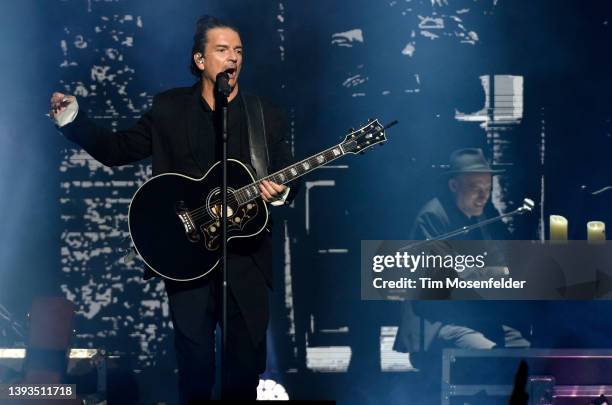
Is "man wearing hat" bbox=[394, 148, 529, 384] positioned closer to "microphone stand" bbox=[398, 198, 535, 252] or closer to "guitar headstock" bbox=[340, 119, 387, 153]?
"microphone stand" bbox=[398, 198, 535, 252]

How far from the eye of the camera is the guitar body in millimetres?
5395

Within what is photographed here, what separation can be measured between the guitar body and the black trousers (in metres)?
0.11

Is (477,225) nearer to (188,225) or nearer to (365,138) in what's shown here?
(365,138)

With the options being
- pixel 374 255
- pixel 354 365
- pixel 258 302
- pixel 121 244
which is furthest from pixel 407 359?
pixel 121 244

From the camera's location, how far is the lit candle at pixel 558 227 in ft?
21.7

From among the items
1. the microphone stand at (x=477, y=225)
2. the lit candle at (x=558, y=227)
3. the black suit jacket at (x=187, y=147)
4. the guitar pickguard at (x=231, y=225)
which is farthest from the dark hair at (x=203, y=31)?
the lit candle at (x=558, y=227)

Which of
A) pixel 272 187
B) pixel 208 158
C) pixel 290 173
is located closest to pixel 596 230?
pixel 290 173

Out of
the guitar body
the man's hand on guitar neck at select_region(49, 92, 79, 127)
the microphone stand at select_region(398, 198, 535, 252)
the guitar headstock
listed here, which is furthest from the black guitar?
the microphone stand at select_region(398, 198, 535, 252)

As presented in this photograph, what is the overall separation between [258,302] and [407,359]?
1.69 meters

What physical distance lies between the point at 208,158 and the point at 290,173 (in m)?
0.48

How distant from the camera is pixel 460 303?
666 cm

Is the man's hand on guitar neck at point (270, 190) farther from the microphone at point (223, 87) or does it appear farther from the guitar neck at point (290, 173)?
the microphone at point (223, 87)

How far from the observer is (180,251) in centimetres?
547

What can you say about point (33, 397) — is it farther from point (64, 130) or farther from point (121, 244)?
point (64, 130)
